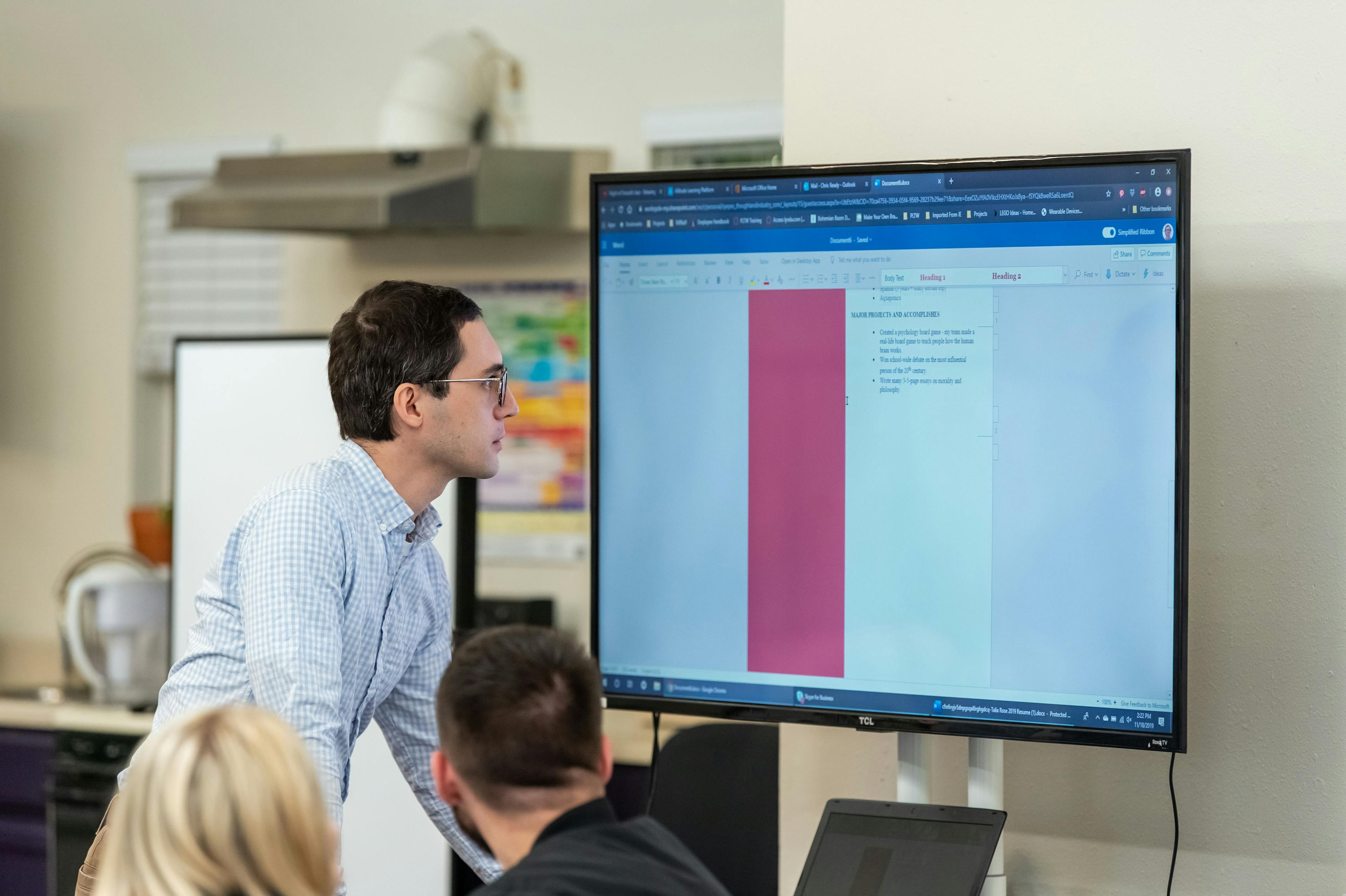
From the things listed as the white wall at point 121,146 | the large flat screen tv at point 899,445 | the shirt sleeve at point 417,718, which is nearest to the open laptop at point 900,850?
the large flat screen tv at point 899,445

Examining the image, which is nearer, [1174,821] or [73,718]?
[1174,821]

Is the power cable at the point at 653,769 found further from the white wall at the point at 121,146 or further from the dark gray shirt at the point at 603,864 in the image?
the white wall at the point at 121,146

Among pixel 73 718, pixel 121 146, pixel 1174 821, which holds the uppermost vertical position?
pixel 121 146

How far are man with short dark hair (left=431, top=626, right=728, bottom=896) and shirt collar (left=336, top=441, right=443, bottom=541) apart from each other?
1.44 ft

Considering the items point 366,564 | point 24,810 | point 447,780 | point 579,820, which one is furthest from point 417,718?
point 24,810

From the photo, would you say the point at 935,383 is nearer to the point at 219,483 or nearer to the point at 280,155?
the point at 219,483

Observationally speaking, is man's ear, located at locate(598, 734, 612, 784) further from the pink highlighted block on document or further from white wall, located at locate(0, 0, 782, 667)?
white wall, located at locate(0, 0, 782, 667)

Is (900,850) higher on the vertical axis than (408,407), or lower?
lower

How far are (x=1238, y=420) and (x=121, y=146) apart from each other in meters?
3.74

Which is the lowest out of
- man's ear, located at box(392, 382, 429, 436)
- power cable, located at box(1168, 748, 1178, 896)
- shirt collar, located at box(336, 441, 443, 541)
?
power cable, located at box(1168, 748, 1178, 896)

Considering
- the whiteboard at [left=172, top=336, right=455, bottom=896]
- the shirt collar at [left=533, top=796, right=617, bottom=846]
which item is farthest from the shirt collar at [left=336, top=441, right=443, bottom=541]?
the whiteboard at [left=172, top=336, right=455, bottom=896]

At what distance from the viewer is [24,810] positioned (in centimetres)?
340

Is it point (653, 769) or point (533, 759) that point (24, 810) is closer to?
point (653, 769)

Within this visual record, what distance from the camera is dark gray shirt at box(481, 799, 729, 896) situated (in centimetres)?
98
